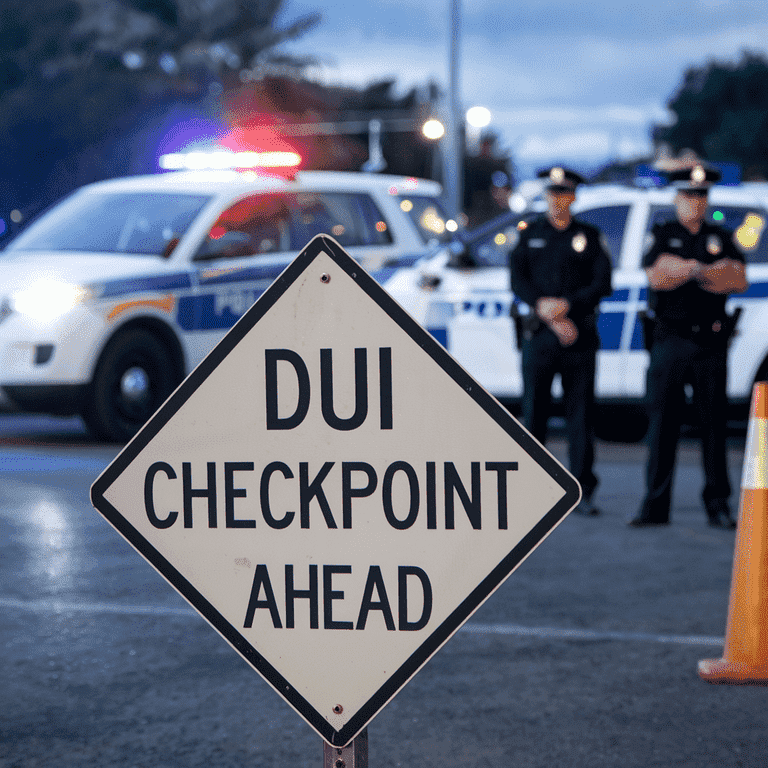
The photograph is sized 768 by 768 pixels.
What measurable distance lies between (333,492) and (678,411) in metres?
4.74

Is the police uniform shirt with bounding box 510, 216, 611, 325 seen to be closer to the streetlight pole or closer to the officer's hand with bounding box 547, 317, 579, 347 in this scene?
the officer's hand with bounding box 547, 317, 579, 347

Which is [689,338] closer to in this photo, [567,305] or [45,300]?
[567,305]

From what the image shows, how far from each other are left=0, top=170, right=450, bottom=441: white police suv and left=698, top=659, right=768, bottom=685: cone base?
582 centimetres

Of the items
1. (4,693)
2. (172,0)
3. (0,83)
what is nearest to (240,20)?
(172,0)

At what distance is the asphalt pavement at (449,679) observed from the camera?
3564 mm

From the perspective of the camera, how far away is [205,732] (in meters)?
3.69

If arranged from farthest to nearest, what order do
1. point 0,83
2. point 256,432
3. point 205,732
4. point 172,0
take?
1. point 172,0
2. point 0,83
3. point 205,732
4. point 256,432

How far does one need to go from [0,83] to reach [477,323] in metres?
33.1

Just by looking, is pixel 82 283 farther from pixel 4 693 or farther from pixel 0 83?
pixel 0 83

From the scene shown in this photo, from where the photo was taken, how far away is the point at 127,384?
9430mm

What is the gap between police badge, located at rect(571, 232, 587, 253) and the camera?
7.18 metres

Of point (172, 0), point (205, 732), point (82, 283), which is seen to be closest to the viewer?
point (205, 732)

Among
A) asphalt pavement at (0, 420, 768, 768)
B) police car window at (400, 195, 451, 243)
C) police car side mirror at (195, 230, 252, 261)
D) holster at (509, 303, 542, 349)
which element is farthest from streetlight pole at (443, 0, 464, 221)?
asphalt pavement at (0, 420, 768, 768)

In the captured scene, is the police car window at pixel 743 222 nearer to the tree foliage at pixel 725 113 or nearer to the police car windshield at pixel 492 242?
the police car windshield at pixel 492 242
